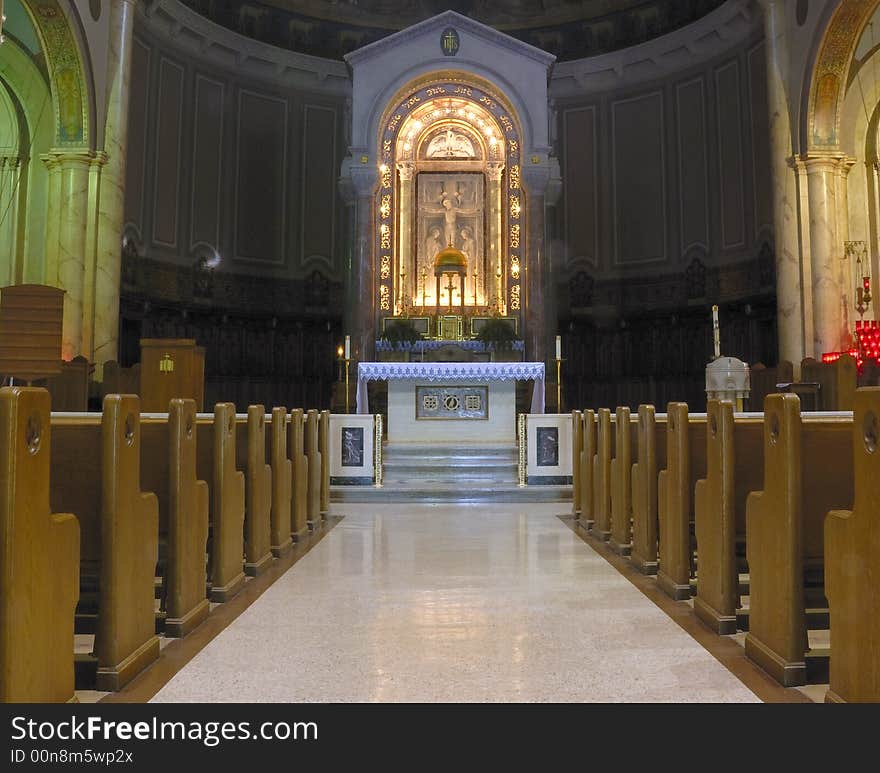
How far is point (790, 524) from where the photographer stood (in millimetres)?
2324

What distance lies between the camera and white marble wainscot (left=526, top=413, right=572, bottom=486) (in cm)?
812

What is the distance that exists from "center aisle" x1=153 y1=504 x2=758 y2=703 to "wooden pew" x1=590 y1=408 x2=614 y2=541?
558mm

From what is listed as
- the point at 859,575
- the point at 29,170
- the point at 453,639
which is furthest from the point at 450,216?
the point at 859,575

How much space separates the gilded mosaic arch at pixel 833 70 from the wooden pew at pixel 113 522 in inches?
409

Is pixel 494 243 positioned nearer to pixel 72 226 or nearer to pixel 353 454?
pixel 353 454

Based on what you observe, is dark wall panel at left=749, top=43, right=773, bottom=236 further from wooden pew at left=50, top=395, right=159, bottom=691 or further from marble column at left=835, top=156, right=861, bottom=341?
wooden pew at left=50, top=395, right=159, bottom=691

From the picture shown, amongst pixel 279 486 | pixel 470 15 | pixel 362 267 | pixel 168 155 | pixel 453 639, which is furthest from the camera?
pixel 470 15

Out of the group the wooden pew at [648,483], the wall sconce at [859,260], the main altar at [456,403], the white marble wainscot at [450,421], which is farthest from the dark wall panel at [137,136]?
the wall sconce at [859,260]

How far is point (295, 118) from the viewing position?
47.1 feet

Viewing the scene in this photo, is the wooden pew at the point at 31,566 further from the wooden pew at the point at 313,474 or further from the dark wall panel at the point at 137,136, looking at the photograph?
the dark wall panel at the point at 137,136

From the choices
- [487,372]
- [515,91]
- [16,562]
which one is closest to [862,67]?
[515,91]

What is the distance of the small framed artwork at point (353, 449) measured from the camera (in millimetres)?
8086

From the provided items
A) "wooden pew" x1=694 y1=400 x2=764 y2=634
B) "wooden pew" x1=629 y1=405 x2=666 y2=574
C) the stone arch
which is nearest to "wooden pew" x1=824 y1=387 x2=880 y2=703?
"wooden pew" x1=694 y1=400 x2=764 y2=634

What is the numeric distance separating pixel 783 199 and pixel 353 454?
23.2 ft
